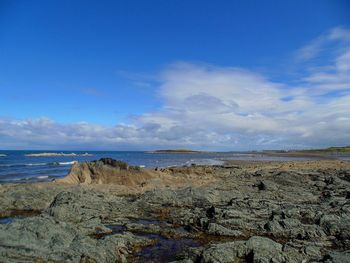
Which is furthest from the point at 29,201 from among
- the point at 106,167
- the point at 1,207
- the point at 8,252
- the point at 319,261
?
the point at 319,261

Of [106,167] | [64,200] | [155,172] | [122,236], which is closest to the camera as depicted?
[122,236]

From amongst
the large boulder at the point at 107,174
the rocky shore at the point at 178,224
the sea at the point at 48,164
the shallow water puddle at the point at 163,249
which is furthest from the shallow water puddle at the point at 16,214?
the sea at the point at 48,164

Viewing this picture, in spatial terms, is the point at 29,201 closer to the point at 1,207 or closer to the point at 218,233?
the point at 1,207

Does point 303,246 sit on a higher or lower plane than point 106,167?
lower

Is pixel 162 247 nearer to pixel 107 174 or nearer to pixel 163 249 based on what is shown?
pixel 163 249

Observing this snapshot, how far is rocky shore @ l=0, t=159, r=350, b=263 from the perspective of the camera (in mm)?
10250

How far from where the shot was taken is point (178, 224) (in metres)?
15.4

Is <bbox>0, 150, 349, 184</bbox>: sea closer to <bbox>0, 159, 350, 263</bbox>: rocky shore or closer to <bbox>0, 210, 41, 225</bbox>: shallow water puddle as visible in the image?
<bbox>0, 159, 350, 263</bbox>: rocky shore

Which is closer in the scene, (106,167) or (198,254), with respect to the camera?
(198,254)

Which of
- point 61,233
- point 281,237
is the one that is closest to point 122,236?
point 61,233

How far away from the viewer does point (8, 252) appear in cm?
935

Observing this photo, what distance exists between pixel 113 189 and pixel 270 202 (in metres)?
11.5

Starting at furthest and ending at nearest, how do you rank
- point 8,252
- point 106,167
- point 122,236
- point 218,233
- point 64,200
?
1. point 106,167
2. point 64,200
3. point 218,233
4. point 122,236
5. point 8,252

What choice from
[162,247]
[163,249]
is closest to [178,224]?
[162,247]
